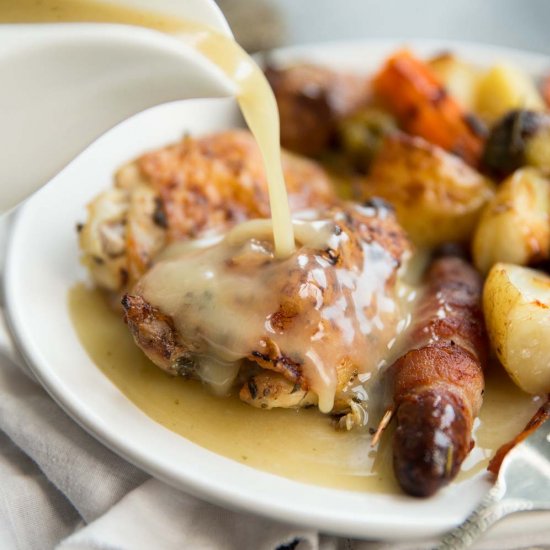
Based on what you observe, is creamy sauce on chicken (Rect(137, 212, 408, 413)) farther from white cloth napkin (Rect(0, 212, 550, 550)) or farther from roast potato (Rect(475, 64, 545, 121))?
roast potato (Rect(475, 64, 545, 121))

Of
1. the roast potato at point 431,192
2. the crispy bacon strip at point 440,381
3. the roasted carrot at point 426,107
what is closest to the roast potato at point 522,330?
the crispy bacon strip at point 440,381

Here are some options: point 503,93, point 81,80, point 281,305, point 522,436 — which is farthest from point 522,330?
point 503,93

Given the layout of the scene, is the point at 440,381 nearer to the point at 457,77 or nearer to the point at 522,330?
the point at 522,330

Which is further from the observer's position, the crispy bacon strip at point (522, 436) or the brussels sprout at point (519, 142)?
the brussels sprout at point (519, 142)

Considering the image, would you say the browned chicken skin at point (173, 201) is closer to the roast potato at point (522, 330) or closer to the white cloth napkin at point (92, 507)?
the white cloth napkin at point (92, 507)

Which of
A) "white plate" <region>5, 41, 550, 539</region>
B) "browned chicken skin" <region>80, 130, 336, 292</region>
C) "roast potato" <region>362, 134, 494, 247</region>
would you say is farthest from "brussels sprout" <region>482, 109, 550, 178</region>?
"white plate" <region>5, 41, 550, 539</region>

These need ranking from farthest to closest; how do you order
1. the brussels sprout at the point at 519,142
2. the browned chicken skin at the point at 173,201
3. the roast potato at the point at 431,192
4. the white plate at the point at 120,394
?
the brussels sprout at the point at 519,142 → the roast potato at the point at 431,192 → the browned chicken skin at the point at 173,201 → the white plate at the point at 120,394

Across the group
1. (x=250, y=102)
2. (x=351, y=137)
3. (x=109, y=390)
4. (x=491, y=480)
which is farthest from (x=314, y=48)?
(x=491, y=480)
